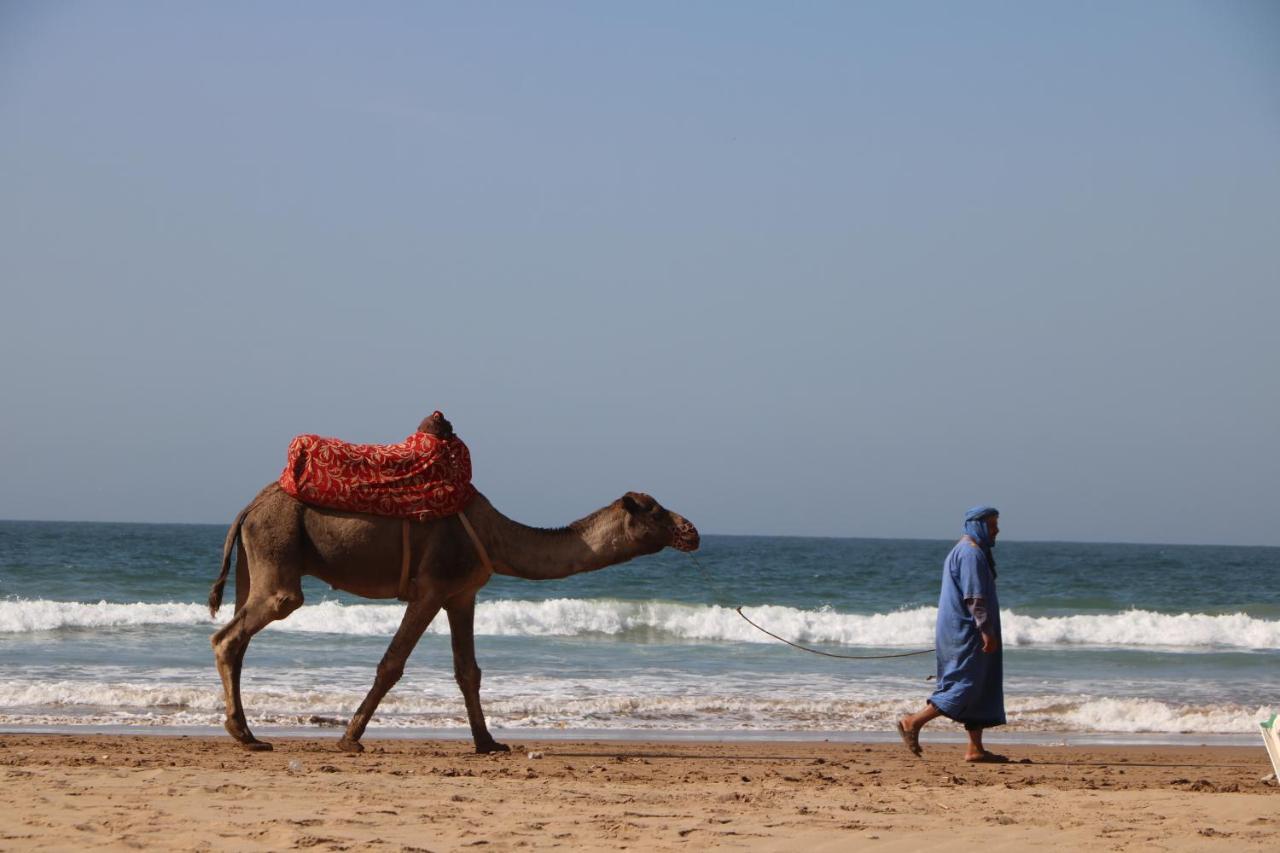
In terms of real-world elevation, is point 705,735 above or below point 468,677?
below

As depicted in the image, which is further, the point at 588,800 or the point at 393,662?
the point at 393,662

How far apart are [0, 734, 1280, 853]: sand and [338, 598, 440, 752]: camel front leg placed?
193 mm

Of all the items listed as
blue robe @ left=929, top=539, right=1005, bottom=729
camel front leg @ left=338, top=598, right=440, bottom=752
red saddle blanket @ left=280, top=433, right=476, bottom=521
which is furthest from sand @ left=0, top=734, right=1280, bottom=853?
red saddle blanket @ left=280, top=433, right=476, bottom=521

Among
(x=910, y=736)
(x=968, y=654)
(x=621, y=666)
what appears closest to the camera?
(x=968, y=654)

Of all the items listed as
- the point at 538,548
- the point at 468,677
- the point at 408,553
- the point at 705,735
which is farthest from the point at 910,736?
the point at 408,553

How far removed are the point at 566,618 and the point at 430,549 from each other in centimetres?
1556

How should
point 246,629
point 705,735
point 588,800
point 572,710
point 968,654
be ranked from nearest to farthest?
point 588,800 < point 246,629 < point 968,654 < point 705,735 < point 572,710

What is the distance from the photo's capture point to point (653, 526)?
9.73 metres

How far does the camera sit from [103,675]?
14.7m

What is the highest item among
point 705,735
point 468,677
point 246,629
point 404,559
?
point 404,559

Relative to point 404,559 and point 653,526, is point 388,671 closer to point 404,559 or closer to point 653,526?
point 404,559

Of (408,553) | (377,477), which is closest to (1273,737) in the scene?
(408,553)

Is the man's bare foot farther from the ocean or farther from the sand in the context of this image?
the ocean

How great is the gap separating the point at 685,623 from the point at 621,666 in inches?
283
